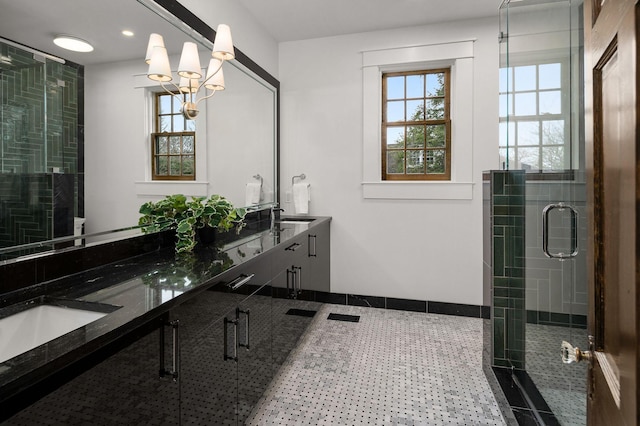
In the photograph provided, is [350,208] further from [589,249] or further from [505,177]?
[589,249]

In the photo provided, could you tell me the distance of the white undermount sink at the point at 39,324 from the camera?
3.37ft

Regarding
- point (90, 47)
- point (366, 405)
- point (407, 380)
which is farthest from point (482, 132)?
point (90, 47)

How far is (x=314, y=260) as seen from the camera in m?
3.08

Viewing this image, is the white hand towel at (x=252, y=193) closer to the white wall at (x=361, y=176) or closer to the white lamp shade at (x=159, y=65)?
the white wall at (x=361, y=176)

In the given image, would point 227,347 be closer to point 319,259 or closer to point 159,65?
point 159,65

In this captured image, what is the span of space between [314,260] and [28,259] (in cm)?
206

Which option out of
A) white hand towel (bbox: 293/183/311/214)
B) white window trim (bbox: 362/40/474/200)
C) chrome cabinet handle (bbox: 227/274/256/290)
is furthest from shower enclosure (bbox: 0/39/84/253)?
white window trim (bbox: 362/40/474/200)

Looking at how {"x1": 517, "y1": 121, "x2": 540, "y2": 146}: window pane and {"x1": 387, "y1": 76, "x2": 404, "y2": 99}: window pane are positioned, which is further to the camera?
{"x1": 387, "y1": 76, "x2": 404, "y2": 99}: window pane

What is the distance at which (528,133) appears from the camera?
6.63 ft

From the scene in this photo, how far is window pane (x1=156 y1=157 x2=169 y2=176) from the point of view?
1880mm

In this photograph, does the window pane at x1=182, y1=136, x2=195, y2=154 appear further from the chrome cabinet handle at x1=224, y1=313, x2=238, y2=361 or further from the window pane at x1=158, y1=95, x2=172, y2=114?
the chrome cabinet handle at x1=224, y1=313, x2=238, y2=361

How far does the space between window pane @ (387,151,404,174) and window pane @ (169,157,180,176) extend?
2.08 m

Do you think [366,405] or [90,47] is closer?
[90,47]

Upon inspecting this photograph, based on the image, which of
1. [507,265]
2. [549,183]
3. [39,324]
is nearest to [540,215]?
[549,183]
